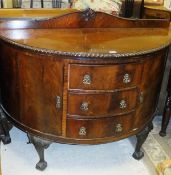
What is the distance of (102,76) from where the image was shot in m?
1.15

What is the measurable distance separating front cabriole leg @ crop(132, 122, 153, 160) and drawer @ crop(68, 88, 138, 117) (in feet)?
0.90

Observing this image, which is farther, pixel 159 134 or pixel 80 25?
pixel 159 134

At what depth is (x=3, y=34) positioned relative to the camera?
1.22 meters

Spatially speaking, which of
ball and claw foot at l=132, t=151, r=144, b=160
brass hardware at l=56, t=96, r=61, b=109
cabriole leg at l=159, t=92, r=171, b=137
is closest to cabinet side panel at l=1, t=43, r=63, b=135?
brass hardware at l=56, t=96, r=61, b=109

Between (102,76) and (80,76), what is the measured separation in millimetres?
93

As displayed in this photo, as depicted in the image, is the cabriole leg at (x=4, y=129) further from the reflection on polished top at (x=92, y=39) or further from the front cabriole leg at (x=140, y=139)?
the front cabriole leg at (x=140, y=139)

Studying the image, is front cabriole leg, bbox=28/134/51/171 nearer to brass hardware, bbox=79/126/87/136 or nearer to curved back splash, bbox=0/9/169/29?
brass hardware, bbox=79/126/87/136

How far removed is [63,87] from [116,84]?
9.1 inches

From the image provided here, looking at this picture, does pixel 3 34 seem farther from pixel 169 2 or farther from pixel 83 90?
pixel 169 2

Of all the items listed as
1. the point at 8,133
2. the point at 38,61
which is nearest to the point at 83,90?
the point at 38,61

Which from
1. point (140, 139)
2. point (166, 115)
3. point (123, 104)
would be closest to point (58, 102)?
point (123, 104)

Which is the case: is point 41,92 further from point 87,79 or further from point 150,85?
point 150,85

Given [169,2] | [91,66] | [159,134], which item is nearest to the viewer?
[91,66]

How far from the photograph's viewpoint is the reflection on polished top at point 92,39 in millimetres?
1133
